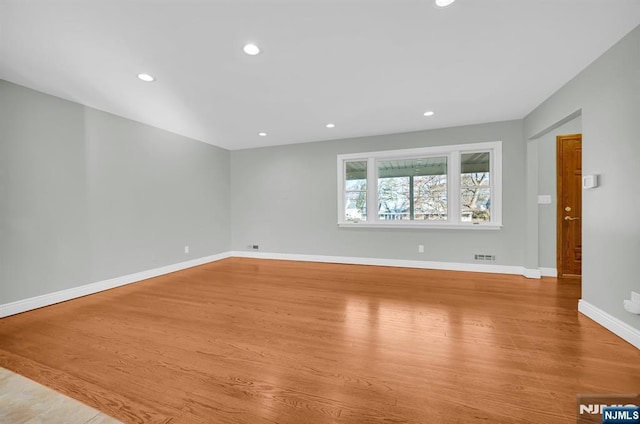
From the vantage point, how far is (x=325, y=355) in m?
1.85

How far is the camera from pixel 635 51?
199 cm

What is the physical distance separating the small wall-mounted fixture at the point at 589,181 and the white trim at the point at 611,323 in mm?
1173

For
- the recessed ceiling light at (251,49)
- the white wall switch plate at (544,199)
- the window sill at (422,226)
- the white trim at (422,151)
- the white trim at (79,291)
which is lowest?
the white trim at (79,291)

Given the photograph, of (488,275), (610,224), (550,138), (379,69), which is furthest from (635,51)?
(488,275)

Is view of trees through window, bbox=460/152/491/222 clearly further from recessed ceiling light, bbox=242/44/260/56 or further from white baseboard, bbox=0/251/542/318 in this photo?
recessed ceiling light, bbox=242/44/260/56

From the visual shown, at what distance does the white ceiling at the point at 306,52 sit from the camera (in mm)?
1863

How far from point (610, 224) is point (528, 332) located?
1238 millimetres

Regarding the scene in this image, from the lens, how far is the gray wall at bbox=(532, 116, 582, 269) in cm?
397

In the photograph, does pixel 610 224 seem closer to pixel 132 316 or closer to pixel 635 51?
pixel 635 51

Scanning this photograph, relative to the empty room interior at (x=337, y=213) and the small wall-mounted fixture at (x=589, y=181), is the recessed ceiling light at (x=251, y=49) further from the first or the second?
the small wall-mounted fixture at (x=589, y=181)

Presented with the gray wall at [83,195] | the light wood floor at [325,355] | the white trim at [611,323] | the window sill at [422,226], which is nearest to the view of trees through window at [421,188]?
the window sill at [422,226]

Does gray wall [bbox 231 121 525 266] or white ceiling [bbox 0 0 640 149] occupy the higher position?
white ceiling [bbox 0 0 640 149]

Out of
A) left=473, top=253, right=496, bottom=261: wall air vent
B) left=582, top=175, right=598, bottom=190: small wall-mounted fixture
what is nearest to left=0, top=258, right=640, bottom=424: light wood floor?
left=473, top=253, right=496, bottom=261: wall air vent

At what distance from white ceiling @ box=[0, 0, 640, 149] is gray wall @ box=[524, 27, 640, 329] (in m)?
0.22
